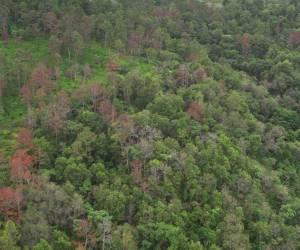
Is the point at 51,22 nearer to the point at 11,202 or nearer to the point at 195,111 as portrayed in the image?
the point at 195,111

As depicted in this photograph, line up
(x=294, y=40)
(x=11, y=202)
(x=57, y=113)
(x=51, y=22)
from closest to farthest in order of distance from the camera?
1. (x=11, y=202)
2. (x=57, y=113)
3. (x=51, y=22)
4. (x=294, y=40)

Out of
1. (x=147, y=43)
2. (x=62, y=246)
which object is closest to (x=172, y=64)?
(x=147, y=43)

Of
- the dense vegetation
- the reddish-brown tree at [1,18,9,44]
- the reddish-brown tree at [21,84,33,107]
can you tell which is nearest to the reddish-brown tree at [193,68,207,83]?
the dense vegetation

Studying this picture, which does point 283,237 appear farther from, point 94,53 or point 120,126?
point 94,53

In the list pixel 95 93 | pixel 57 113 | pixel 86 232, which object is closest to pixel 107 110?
pixel 95 93

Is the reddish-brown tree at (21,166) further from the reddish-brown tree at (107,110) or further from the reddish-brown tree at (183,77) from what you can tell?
the reddish-brown tree at (183,77)

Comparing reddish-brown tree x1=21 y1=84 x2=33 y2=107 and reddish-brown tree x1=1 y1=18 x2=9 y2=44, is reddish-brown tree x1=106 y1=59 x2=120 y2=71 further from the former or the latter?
reddish-brown tree x1=1 y1=18 x2=9 y2=44

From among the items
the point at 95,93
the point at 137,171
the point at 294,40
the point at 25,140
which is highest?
the point at 294,40
